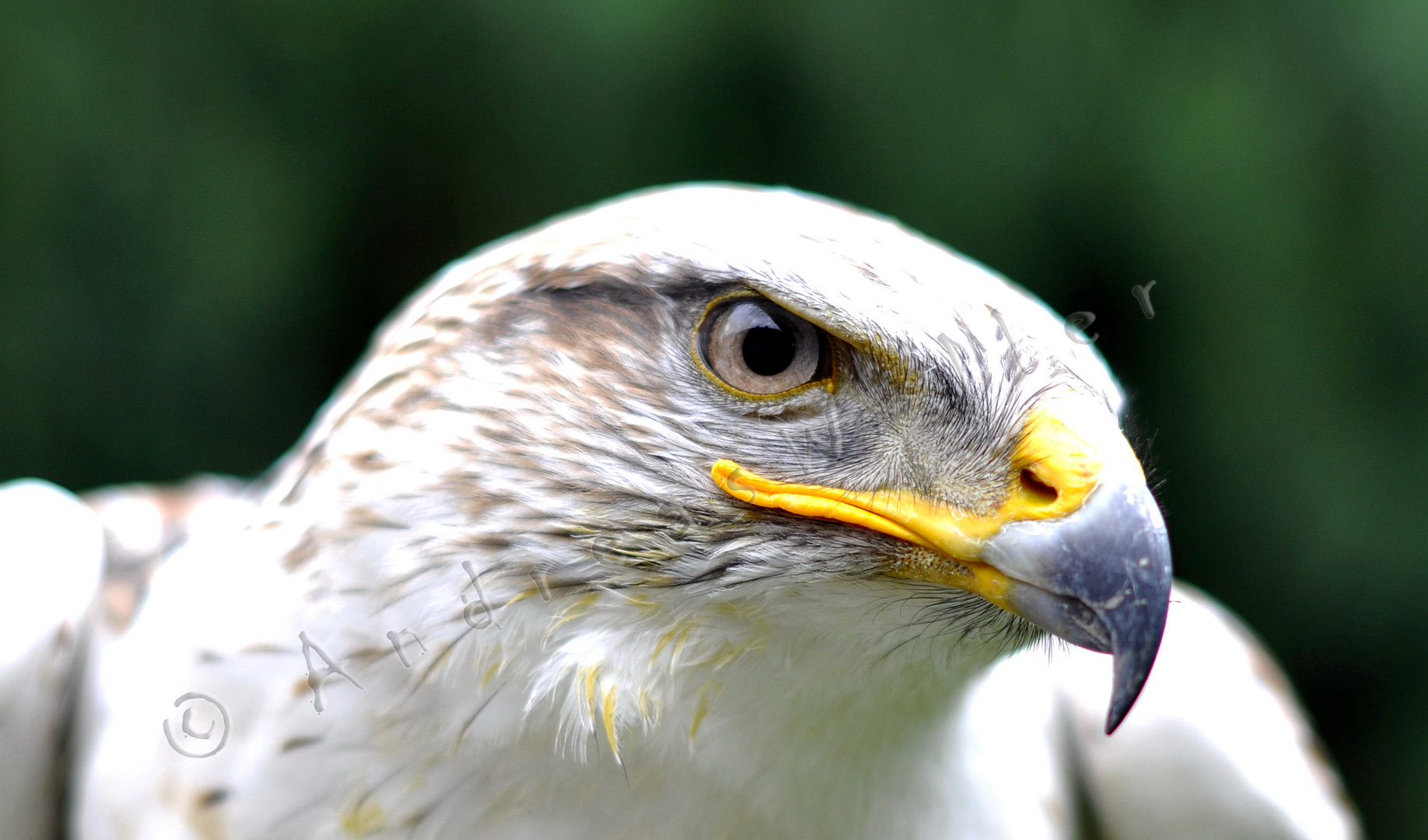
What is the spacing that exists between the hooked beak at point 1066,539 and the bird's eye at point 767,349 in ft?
0.43

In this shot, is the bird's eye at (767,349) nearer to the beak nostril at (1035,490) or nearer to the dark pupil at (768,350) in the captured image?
the dark pupil at (768,350)

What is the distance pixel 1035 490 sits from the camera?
98 centimetres

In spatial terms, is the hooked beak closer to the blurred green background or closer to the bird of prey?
the bird of prey

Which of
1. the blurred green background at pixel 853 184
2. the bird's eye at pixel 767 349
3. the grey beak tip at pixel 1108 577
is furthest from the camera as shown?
the blurred green background at pixel 853 184

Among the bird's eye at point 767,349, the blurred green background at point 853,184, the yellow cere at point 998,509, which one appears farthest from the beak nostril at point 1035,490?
the blurred green background at point 853,184

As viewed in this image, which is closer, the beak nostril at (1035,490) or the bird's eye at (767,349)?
the beak nostril at (1035,490)

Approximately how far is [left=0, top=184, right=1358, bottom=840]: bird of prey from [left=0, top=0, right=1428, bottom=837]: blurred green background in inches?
56.5

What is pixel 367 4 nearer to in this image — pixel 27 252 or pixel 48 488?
pixel 27 252

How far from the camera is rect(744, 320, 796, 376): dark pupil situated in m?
1.08

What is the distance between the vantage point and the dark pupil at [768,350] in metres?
1.08

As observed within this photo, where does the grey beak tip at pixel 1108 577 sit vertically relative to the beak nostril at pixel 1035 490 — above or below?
below

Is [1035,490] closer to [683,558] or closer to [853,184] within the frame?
[683,558]

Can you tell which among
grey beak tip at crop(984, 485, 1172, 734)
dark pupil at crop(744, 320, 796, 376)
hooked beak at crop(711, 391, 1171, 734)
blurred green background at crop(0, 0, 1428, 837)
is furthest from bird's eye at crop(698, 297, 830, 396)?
blurred green background at crop(0, 0, 1428, 837)

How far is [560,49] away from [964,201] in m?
0.97
